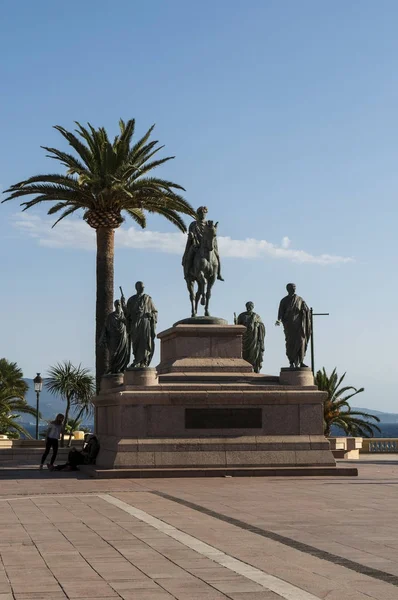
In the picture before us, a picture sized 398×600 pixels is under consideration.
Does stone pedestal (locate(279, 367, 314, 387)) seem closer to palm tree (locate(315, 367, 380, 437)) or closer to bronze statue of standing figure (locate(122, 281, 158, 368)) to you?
bronze statue of standing figure (locate(122, 281, 158, 368))

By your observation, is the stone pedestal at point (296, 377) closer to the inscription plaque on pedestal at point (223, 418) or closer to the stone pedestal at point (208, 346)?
the stone pedestal at point (208, 346)

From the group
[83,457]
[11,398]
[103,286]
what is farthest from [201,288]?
[11,398]

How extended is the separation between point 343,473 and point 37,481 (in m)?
6.97

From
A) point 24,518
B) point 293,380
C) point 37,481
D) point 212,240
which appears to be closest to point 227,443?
point 293,380

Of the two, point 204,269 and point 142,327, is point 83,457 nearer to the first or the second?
point 142,327

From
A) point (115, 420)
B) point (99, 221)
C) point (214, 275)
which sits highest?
point (99, 221)

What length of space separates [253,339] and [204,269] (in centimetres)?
354

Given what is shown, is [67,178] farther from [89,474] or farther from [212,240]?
[89,474]

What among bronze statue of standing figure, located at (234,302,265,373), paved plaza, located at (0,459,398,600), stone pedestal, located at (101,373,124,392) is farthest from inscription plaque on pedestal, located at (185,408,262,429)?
bronze statue of standing figure, located at (234,302,265,373)

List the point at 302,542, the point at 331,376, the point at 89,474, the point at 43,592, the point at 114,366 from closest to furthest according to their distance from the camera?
the point at 43,592
the point at 302,542
the point at 89,474
the point at 114,366
the point at 331,376

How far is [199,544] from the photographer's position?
9898 millimetres

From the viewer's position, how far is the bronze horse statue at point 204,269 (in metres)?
25.6

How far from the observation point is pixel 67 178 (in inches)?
1341

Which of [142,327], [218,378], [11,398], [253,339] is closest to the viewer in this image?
[218,378]
